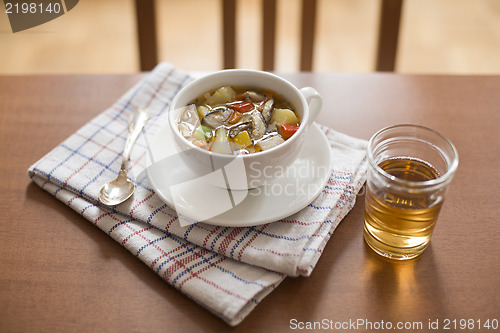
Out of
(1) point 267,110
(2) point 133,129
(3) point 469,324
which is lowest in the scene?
(3) point 469,324

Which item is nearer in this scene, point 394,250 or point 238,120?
point 394,250

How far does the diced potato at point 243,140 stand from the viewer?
1.08 meters

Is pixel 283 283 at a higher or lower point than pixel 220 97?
lower

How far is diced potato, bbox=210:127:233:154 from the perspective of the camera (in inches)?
41.1

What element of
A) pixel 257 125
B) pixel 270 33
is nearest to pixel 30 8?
pixel 270 33

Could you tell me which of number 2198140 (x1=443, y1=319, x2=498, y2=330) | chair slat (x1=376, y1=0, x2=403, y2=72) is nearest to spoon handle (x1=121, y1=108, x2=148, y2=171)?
number 2198140 (x1=443, y1=319, x2=498, y2=330)

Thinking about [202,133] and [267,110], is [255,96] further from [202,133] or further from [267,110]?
[202,133]

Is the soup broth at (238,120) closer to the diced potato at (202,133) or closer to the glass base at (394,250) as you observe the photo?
the diced potato at (202,133)

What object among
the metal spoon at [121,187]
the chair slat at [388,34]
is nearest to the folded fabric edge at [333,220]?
the metal spoon at [121,187]

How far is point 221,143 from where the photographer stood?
106 cm

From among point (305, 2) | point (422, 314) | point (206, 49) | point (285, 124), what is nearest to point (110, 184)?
point (285, 124)

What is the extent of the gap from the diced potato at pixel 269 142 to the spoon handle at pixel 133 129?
31 cm

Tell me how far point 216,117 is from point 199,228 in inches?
9.5

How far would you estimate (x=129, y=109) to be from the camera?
53.9 inches
